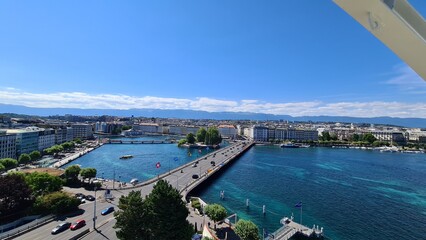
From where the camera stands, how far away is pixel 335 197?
2438 centimetres

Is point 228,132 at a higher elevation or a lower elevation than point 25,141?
higher

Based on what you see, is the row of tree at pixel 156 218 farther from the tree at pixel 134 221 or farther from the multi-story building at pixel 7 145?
the multi-story building at pixel 7 145

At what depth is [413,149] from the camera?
6981cm

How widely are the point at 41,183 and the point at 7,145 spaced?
23.7 meters

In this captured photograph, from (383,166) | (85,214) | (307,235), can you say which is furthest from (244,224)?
(383,166)

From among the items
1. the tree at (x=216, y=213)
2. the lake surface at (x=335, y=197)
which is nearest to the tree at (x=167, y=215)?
the tree at (x=216, y=213)

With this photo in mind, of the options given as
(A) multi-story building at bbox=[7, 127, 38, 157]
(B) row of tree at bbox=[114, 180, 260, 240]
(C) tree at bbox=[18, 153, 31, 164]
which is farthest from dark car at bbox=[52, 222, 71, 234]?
(A) multi-story building at bbox=[7, 127, 38, 157]

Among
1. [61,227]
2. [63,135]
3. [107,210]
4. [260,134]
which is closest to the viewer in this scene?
[61,227]

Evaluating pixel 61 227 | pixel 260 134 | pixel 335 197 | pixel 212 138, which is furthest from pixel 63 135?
pixel 335 197

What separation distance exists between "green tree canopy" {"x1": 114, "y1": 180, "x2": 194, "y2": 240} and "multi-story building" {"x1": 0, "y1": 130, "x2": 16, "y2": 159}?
3301 cm

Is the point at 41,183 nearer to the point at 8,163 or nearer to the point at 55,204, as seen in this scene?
the point at 55,204

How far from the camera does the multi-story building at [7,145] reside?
35562 mm

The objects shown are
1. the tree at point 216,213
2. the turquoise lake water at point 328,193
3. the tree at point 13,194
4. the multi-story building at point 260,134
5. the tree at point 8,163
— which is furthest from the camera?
the multi-story building at point 260,134

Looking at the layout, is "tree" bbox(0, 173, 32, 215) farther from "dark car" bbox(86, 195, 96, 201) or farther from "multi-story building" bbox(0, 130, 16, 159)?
"multi-story building" bbox(0, 130, 16, 159)
